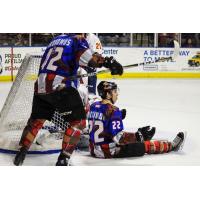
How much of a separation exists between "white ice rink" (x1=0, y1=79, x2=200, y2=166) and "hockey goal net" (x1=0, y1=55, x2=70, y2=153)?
12 centimetres

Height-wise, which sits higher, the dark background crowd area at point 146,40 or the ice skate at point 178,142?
the dark background crowd area at point 146,40

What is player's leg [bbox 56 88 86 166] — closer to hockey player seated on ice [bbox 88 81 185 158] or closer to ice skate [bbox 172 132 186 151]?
hockey player seated on ice [bbox 88 81 185 158]

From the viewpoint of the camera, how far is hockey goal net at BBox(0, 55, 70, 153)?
3613 millimetres

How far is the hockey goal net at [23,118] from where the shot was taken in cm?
361

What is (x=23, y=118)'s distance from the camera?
3945mm

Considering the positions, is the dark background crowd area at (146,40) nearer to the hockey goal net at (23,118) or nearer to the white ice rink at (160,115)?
the white ice rink at (160,115)

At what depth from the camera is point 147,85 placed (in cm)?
780

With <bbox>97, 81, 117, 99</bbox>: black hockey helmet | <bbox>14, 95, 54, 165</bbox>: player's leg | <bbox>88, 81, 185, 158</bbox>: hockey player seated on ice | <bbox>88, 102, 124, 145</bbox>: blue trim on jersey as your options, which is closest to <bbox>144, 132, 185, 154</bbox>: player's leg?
<bbox>88, 81, 185, 158</bbox>: hockey player seated on ice

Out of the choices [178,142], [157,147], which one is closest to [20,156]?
[157,147]

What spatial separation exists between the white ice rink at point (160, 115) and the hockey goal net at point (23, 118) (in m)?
0.12

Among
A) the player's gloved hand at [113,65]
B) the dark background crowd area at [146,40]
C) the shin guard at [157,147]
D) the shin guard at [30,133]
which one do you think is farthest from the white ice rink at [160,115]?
the dark background crowd area at [146,40]

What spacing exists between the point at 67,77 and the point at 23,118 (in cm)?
91

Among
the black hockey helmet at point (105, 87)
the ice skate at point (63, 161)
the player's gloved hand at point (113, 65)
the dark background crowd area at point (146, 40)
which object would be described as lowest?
the ice skate at point (63, 161)

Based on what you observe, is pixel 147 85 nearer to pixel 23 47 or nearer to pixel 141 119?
pixel 23 47
